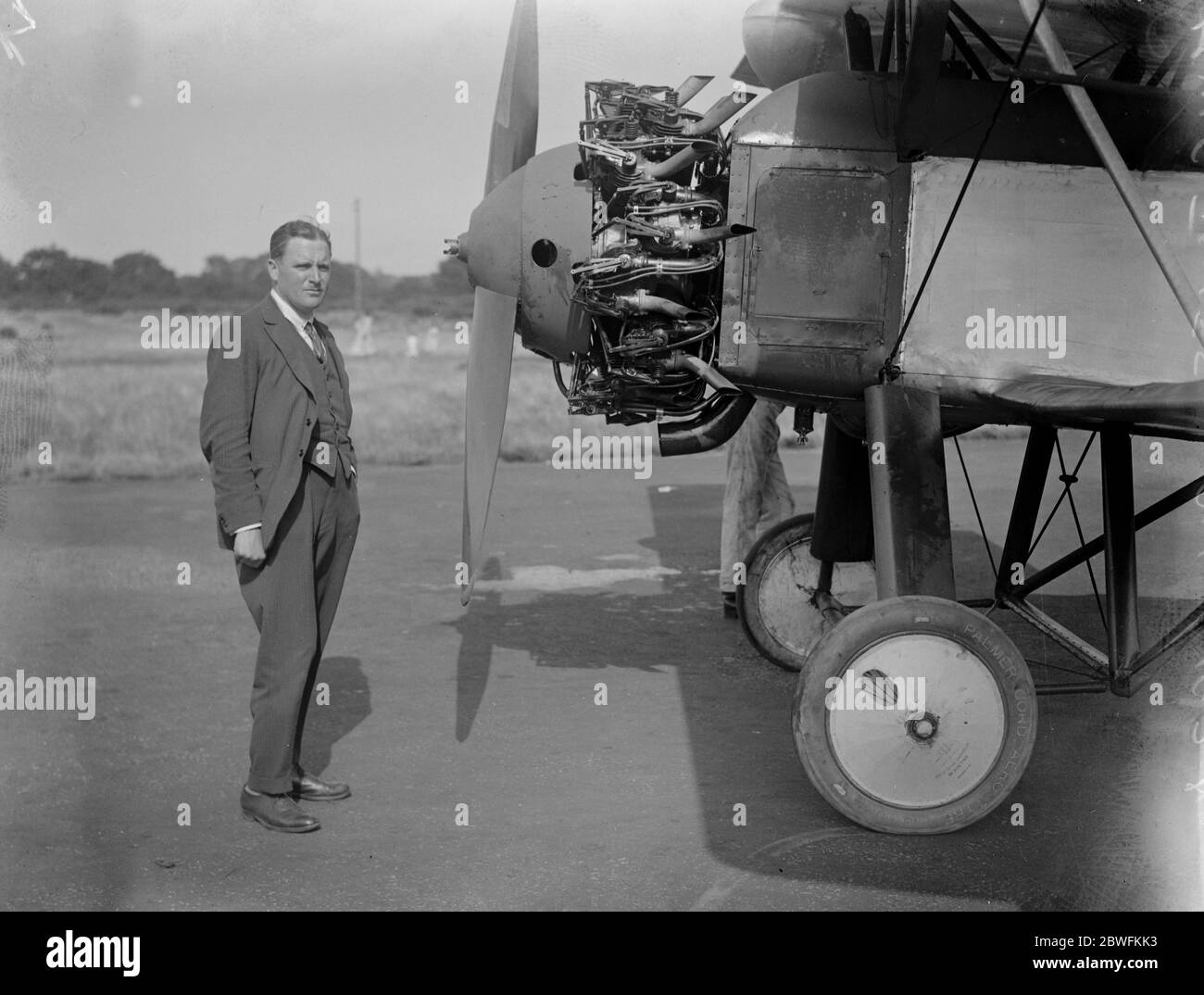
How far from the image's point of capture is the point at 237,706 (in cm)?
597

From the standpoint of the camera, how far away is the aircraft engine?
189 inches

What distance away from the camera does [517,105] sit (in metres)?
5.63

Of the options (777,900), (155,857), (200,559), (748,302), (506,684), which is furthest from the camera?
(200,559)

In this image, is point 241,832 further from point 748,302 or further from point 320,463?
point 748,302

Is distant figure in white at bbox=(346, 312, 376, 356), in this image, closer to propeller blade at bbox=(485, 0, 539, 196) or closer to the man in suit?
propeller blade at bbox=(485, 0, 539, 196)

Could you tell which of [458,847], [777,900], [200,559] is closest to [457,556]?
[200,559]

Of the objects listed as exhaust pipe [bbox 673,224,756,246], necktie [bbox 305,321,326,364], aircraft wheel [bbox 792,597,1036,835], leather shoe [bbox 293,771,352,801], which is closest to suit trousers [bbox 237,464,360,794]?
leather shoe [bbox 293,771,352,801]

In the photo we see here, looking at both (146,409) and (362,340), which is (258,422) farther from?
(362,340)

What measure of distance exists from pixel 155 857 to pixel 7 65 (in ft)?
8.88

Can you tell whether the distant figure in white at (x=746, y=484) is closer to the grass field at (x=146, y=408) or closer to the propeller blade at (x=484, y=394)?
the propeller blade at (x=484, y=394)

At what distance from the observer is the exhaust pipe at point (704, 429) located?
5449 mm

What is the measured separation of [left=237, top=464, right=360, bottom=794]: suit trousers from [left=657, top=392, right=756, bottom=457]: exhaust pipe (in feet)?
5.37

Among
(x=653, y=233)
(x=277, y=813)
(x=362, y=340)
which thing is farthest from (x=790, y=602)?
(x=362, y=340)

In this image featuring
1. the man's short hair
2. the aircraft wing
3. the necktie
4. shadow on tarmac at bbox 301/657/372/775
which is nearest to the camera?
the aircraft wing
